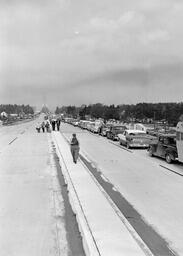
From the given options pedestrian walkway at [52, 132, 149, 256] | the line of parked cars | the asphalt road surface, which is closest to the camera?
pedestrian walkway at [52, 132, 149, 256]

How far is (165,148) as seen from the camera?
19.4m

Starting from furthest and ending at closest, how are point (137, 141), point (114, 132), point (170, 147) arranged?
point (114, 132)
point (137, 141)
point (170, 147)

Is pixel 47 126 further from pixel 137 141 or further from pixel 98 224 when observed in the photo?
pixel 98 224

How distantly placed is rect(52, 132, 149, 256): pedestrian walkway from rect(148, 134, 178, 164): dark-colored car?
7722mm

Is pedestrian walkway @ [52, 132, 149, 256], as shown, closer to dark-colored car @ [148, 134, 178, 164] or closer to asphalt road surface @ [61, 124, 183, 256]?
asphalt road surface @ [61, 124, 183, 256]

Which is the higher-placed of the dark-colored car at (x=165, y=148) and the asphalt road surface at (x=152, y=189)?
the dark-colored car at (x=165, y=148)

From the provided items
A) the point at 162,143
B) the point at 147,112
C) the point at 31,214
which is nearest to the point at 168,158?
the point at 162,143

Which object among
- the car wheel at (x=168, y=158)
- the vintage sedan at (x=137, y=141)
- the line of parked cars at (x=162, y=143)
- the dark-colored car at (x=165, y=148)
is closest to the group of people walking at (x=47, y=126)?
the line of parked cars at (x=162, y=143)

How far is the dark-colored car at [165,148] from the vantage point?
18372 mm

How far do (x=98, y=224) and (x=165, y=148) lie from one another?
1280cm

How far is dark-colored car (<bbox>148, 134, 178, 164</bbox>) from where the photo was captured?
1837 cm

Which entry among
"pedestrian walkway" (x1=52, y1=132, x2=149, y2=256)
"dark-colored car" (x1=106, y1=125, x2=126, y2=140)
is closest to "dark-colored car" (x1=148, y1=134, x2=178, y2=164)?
"pedestrian walkway" (x1=52, y1=132, x2=149, y2=256)

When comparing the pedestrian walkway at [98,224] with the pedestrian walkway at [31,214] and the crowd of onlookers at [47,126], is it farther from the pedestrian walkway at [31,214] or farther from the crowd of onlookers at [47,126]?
the crowd of onlookers at [47,126]

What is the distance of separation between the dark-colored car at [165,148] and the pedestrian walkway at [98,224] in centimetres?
A: 772
